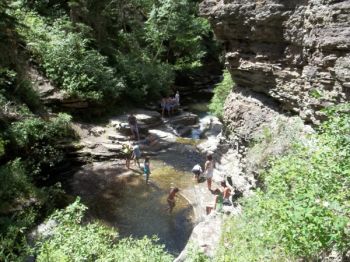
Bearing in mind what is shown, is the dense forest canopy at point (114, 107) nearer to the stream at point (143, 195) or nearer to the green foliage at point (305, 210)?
the green foliage at point (305, 210)

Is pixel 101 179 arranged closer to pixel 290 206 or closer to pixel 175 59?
pixel 290 206

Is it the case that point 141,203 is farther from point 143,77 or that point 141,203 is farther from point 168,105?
point 143,77

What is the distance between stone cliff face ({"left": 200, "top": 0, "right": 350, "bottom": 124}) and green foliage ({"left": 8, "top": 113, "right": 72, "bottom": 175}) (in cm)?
790

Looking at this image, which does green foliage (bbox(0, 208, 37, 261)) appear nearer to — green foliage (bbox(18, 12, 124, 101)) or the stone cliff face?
the stone cliff face

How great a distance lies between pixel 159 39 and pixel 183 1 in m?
3.53

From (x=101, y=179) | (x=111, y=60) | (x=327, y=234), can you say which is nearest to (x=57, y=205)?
(x=101, y=179)

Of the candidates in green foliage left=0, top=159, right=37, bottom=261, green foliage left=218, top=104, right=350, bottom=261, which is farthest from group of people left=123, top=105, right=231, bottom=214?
green foliage left=218, top=104, right=350, bottom=261

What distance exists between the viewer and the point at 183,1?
27891 millimetres

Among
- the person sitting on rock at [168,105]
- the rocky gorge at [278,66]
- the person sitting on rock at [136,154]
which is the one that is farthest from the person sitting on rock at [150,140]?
the rocky gorge at [278,66]

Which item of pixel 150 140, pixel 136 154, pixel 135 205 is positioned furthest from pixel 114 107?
pixel 135 205

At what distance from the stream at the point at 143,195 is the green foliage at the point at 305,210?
5.25 m

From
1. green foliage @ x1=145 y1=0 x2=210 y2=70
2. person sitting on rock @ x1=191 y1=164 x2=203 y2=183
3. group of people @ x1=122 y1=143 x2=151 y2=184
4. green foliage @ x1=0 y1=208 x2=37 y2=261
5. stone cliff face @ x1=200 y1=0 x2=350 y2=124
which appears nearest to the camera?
green foliage @ x1=0 y1=208 x2=37 y2=261

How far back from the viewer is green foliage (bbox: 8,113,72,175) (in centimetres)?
1430

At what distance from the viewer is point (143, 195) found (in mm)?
14320
